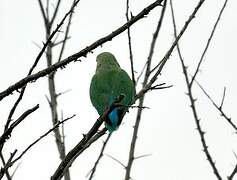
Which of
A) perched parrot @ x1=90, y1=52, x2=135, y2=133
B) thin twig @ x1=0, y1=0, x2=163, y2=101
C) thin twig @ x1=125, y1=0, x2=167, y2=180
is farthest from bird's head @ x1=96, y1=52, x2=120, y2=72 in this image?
thin twig @ x1=0, y1=0, x2=163, y2=101

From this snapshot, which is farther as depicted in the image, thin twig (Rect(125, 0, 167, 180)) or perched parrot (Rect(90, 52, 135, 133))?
perched parrot (Rect(90, 52, 135, 133))

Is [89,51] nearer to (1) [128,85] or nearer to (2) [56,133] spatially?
(2) [56,133]

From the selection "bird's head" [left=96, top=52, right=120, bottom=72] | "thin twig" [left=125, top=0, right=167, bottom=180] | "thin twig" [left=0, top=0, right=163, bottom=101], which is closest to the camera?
"thin twig" [left=0, top=0, right=163, bottom=101]

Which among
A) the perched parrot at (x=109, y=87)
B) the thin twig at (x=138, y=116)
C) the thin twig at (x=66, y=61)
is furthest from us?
the perched parrot at (x=109, y=87)

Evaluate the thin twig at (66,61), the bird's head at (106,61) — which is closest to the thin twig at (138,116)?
the bird's head at (106,61)

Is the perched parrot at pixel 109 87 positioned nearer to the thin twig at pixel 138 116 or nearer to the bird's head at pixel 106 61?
the bird's head at pixel 106 61

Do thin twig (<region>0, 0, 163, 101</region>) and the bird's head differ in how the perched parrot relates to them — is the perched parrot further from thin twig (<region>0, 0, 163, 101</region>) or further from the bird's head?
thin twig (<region>0, 0, 163, 101</region>)

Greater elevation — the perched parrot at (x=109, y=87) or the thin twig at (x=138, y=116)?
the perched parrot at (x=109, y=87)

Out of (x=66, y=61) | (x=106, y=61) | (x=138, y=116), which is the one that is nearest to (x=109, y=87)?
(x=106, y=61)

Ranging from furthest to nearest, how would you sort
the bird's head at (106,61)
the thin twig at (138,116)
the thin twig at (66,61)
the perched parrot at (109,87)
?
the bird's head at (106,61), the perched parrot at (109,87), the thin twig at (138,116), the thin twig at (66,61)

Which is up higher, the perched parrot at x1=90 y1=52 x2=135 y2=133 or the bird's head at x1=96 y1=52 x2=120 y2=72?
the bird's head at x1=96 y1=52 x2=120 y2=72

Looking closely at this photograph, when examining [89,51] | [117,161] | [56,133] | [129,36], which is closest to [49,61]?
[56,133]

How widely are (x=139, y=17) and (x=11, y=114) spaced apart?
18.8 inches

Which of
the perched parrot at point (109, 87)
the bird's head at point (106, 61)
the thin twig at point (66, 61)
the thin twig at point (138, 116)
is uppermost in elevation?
the bird's head at point (106, 61)
